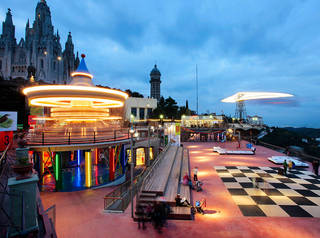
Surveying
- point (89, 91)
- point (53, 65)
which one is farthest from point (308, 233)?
point (53, 65)

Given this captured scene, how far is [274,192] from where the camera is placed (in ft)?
39.0

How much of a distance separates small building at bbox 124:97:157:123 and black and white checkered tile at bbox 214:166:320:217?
5002 centimetres

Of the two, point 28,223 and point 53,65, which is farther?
point 53,65

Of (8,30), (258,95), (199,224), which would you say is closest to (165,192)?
(199,224)

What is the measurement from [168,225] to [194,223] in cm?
132

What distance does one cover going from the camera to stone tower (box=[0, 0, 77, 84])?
269ft

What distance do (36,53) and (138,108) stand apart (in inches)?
2484

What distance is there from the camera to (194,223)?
332 inches

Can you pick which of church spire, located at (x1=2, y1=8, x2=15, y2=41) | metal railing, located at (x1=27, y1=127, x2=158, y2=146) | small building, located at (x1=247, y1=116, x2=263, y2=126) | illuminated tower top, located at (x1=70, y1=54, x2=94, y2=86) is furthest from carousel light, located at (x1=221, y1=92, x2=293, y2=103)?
church spire, located at (x1=2, y1=8, x2=15, y2=41)

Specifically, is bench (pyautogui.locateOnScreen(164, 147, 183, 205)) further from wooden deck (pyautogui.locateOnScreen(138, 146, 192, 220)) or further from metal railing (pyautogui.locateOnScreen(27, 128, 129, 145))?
metal railing (pyautogui.locateOnScreen(27, 128, 129, 145))

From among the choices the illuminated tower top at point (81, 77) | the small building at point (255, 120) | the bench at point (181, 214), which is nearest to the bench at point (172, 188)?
the bench at point (181, 214)

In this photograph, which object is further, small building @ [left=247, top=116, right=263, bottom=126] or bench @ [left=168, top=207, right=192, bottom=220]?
small building @ [left=247, top=116, right=263, bottom=126]

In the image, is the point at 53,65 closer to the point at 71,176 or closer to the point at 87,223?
the point at 71,176

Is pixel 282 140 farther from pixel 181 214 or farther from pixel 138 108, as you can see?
pixel 181 214
